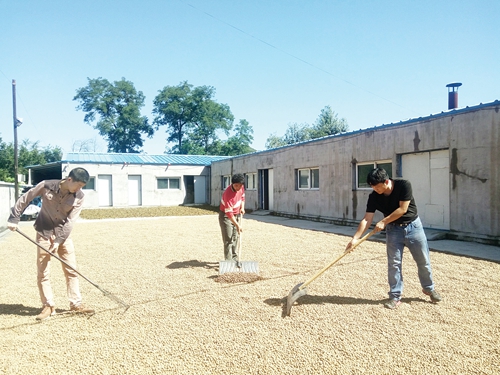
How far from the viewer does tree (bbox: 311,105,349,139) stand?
50094 mm

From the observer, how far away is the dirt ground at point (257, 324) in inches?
124

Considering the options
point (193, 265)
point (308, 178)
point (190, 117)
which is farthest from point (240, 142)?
point (193, 265)

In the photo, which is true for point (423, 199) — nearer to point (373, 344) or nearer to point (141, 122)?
point (373, 344)

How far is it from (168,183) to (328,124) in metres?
30.4

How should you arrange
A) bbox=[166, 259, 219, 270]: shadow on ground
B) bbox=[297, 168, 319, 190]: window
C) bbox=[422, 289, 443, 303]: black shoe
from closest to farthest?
bbox=[422, 289, 443, 303]: black shoe < bbox=[166, 259, 219, 270]: shadow on ground < bbox=[297, 168, 319, 190]: window

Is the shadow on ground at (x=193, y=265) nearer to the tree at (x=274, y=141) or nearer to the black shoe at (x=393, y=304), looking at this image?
the black shoe at (x=393, y=304)

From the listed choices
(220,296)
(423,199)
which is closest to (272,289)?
(220,296)

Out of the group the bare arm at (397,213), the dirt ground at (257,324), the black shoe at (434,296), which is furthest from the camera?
the black shoe at (434,296)

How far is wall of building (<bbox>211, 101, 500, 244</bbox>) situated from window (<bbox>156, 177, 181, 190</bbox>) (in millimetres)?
10947

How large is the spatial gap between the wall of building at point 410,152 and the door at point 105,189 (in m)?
12.3

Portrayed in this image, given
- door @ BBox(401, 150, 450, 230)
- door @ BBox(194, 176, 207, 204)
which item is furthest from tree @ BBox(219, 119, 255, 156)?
door @ BBox(401, 150, 450, 230)

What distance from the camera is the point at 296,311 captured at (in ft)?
14.4

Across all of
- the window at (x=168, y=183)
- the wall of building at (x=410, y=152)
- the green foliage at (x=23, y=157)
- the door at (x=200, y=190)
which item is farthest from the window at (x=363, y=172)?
the green foliage at (x=23, y=157)

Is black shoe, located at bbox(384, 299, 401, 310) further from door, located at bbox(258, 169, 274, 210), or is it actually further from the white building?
the white building
